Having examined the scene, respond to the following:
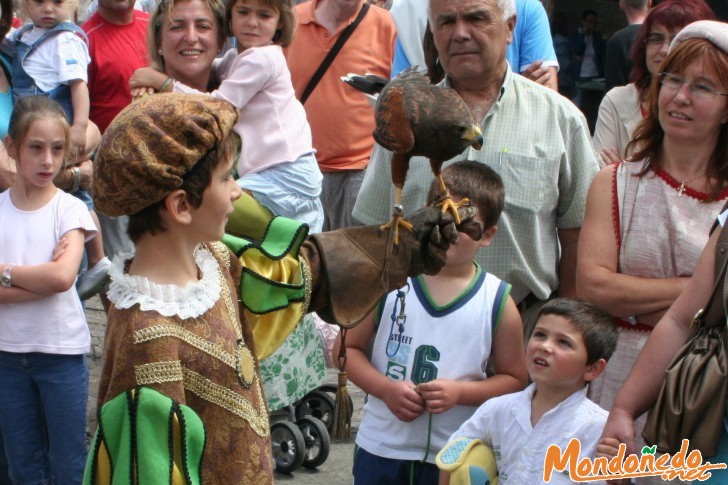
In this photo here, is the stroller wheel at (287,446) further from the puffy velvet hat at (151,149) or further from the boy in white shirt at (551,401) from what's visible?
the puffy velvet hat at (151,149)

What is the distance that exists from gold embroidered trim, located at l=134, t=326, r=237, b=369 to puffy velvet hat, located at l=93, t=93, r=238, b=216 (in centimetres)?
26

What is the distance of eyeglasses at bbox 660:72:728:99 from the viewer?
300cm

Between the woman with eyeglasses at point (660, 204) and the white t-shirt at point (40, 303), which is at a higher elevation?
the woman with eyeglasses at point (660, 204)

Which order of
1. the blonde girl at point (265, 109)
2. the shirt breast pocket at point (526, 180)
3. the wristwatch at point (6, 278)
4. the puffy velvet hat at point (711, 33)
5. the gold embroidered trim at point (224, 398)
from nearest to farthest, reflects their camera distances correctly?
the gold embroidered trim at point (224, 398), the puffy velvet hat at point (711, 33), the shirt breast pocket at point (526, 180), the wristwatch at point (6, 278), the blonde girl at point (265, 109)

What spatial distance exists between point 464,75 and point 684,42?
76cm

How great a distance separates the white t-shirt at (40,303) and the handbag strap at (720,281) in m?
2.41

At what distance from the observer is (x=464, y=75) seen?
11.4ft

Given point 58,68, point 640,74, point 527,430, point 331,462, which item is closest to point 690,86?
point 527,430

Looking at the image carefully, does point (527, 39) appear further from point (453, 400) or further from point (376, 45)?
point (453, 400)

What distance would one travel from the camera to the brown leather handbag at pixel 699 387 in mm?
2555

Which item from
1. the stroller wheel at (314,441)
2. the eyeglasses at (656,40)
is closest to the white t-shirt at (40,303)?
the stroller wheel at (314,441)

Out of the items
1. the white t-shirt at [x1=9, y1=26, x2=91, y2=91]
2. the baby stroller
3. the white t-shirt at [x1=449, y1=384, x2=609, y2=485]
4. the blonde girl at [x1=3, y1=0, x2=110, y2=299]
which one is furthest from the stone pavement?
the white t-shirt at [x1=449, y1=384, x2=609, y2=485]

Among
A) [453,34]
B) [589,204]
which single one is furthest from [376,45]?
[589,204]

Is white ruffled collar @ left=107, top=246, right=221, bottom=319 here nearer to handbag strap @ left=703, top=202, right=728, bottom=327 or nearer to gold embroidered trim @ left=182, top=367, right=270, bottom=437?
gold embroidered trim @ left=182, top=367, right=270, bottom=437
